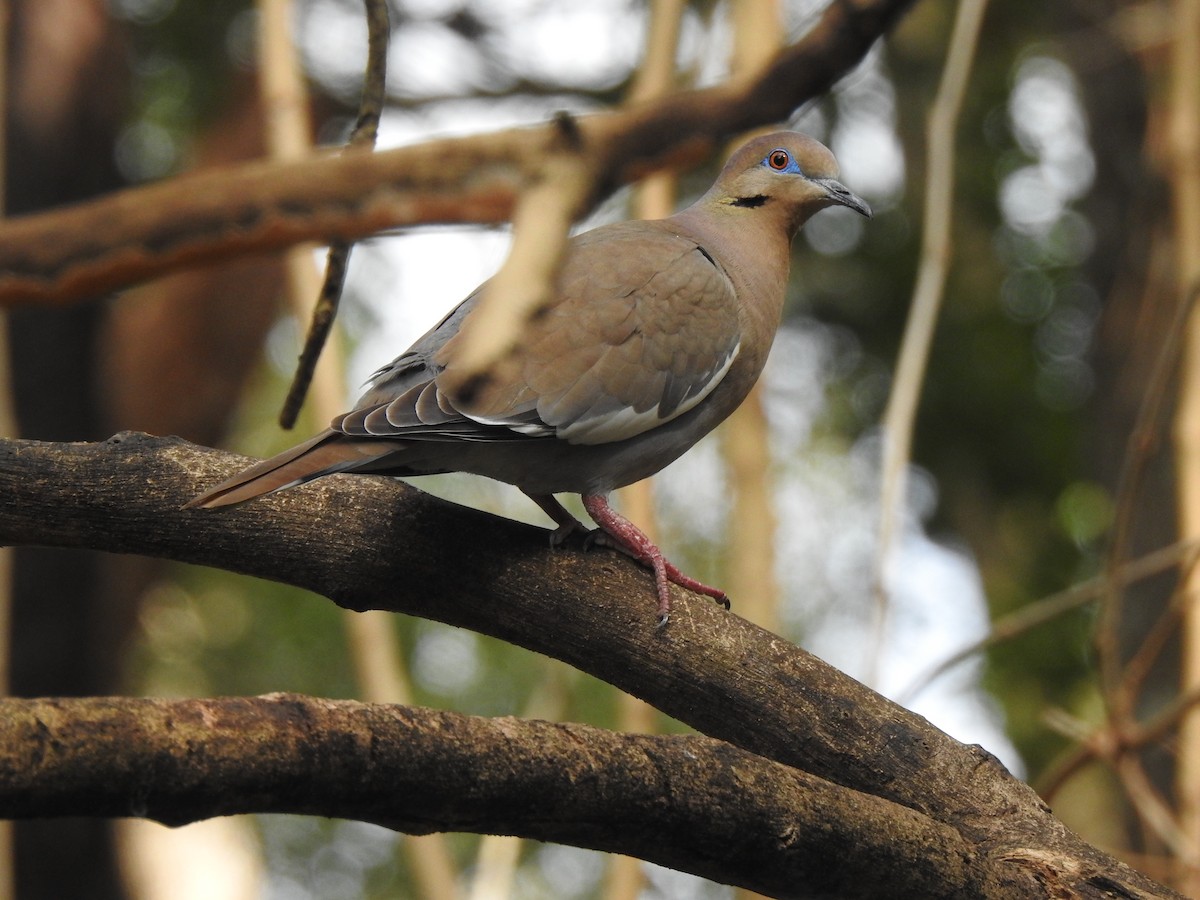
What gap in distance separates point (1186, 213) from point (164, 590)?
6369 millimetres

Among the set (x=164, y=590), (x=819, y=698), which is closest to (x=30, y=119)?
(x=164, y=590)

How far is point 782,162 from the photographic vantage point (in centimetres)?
348

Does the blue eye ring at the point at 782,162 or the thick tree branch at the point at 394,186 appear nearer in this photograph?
the thick tree branch at the point at 394,186

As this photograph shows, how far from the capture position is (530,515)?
9281 mm

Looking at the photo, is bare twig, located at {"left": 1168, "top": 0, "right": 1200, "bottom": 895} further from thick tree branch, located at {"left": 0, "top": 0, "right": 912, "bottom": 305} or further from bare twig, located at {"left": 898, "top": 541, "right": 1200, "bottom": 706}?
thick tree branch, located at {"left": 0, "top": 0, "right": 912, "bottom": 305}

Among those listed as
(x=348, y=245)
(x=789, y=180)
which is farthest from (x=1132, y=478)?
(x=348, y=245)

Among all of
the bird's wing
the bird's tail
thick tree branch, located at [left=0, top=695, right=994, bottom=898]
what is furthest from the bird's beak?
thick tree branch, located at [left=0, top=695, right=994, bottom=898]

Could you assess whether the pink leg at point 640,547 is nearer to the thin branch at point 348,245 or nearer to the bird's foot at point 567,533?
the bird's foot at point 567,533

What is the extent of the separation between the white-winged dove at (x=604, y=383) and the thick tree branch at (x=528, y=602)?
0.34 ft

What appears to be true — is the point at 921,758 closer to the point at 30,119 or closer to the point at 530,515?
the point at 30,119

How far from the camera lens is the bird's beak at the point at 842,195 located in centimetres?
343

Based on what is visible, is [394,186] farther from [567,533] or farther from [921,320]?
[921,320]

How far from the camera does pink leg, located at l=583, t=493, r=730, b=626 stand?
258 cm

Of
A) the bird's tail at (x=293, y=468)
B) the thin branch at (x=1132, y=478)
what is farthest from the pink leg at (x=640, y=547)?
the thin branch at (x=1132, y=478)
